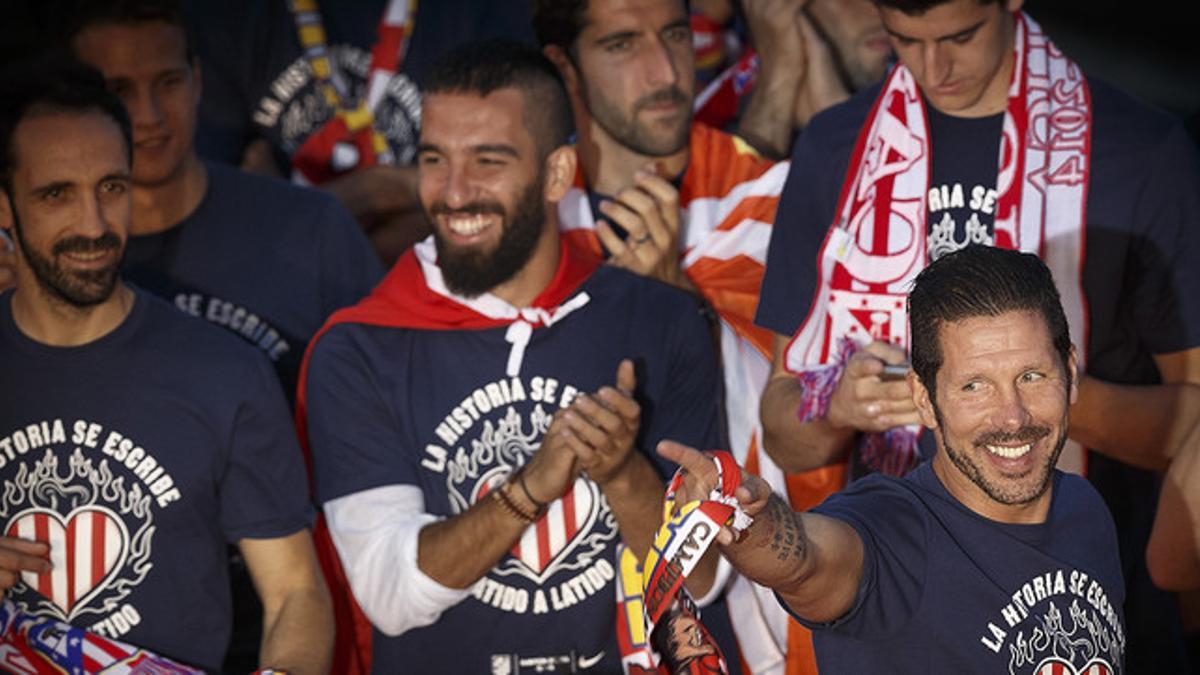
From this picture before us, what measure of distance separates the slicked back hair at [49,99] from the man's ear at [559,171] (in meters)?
0.95

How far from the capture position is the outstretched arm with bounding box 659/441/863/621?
3.15m

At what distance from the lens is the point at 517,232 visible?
15.2ft

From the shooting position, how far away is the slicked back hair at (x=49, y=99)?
14.2 feet

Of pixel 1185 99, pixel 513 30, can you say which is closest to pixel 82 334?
pixel 513 30

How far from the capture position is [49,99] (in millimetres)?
4363

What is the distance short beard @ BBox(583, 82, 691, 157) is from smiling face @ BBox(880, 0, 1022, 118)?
851 millimetres

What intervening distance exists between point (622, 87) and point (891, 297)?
1086 millimetres

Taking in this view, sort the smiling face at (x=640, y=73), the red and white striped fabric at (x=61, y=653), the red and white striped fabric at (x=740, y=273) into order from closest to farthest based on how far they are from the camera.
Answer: the red and white striped fabric at (x=61, y=653)
the red and white striped fabric at (x=740, y=273)
the smiling face at (x=640, y=73)

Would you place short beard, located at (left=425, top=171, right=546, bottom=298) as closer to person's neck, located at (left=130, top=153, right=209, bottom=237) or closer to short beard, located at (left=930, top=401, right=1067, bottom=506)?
person's neck, located at (left=130, top=153, right=209, bottom=237)

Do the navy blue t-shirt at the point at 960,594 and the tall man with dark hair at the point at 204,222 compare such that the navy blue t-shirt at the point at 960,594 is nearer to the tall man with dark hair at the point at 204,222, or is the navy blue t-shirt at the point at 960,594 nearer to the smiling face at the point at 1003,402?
the smiling face at the point at 1003,402

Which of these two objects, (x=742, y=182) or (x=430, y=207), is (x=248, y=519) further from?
(x=742, y=182)

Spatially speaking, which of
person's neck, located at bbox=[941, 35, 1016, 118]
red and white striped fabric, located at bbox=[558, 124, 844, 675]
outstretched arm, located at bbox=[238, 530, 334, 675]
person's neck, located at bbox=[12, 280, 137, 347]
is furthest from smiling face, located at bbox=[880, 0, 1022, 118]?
person's neck, located at bbox=[12, 280, 137, 347]

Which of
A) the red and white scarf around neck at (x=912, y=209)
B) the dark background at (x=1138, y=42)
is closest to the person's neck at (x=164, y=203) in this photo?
the red and white scarf around neck at (x=912, y=209)

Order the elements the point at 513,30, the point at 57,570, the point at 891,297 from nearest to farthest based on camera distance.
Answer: the point at 57,570
the point at 891,297
the point at 513,30
